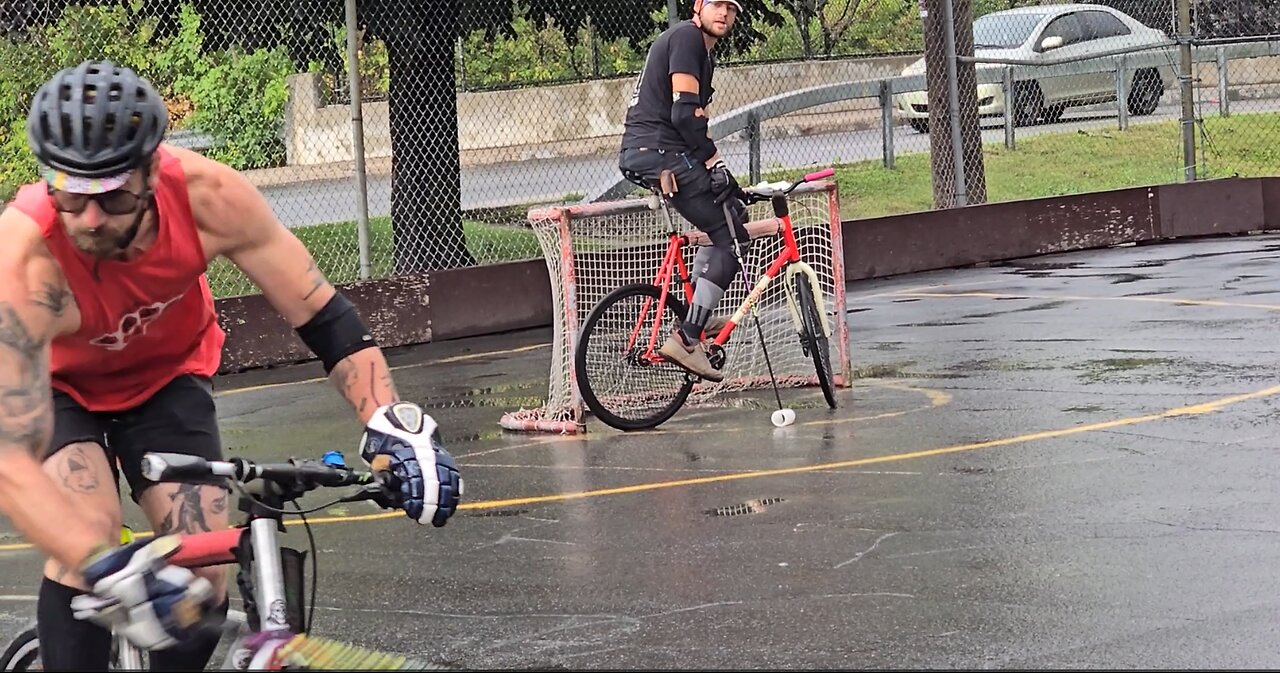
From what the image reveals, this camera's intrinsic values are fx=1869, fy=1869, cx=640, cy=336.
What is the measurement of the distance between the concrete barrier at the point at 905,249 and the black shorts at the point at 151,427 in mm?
8850

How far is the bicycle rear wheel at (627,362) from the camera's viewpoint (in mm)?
9469

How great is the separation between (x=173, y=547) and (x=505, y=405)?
24.7 ft

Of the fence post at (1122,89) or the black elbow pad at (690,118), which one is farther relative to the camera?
the fence post at (1122,89)

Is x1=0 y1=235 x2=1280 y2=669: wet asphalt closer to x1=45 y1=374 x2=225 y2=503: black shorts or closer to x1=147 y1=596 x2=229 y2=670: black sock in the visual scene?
x1=45 y1=374 x2=225 y2=503: black shorts

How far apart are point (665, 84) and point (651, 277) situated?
132cm

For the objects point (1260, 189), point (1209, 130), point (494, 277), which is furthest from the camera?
point (1209, 130)

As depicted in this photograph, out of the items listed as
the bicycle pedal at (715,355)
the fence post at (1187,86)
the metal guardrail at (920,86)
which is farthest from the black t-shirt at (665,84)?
the fence post at (1187,86)

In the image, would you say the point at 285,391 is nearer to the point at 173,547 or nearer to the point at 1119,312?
the point at 1119,312

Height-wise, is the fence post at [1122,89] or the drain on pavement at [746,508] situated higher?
the fence post at [1122,89]

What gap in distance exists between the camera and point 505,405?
10.6 m

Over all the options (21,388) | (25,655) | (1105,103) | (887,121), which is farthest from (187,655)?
(1105,103)

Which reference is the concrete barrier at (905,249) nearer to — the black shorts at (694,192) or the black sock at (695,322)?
the black sock at (695,322)

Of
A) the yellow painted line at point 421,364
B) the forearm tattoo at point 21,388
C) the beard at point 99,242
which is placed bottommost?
the yellow painted line at point 421,364

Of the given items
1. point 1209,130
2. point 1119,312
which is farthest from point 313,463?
point 1209,130
